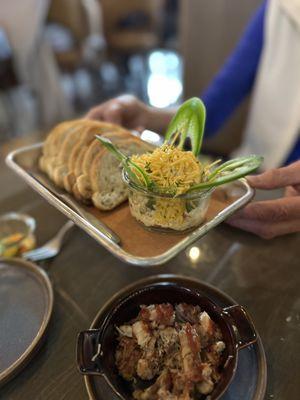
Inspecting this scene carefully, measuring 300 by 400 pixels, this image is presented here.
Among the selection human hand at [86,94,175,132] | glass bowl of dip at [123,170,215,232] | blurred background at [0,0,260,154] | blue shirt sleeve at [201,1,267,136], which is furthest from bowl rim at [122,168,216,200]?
blurred background at [0,0,260,154]

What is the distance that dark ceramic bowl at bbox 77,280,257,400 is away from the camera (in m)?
0.46

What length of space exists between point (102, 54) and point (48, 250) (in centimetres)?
245

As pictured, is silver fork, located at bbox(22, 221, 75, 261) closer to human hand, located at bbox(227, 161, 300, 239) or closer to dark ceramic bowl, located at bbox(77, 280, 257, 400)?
dark ceramic bowl, located at bbox(77, 280, 257, 400)

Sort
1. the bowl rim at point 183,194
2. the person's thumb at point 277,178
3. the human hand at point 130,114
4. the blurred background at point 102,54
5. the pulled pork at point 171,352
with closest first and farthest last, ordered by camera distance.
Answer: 1. the pulled pork at point 171,352
2. the bowl rim at point 183,194
3. the person's thumb at point 277,178
4. the human hand at point 130,114
5. the blurred background at point 102,54

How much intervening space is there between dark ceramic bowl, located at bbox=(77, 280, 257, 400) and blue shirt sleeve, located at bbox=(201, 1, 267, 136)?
862 mm

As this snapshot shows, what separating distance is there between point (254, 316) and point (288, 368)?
99mm

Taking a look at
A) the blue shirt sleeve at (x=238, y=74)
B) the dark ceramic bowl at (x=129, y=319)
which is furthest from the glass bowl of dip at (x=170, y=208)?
the blue shirt sleeve at (x=238, y=74)

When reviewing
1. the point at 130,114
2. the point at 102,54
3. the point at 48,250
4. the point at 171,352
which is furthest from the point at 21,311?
the point at 102,54

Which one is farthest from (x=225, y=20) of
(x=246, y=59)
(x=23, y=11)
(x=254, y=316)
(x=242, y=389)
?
(x=242, y=389)

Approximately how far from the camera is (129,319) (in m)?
0.54

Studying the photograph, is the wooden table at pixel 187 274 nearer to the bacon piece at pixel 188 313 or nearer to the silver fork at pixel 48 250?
the silver fork at pixel 48 250

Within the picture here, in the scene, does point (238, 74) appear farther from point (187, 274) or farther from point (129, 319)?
point (129, 319)

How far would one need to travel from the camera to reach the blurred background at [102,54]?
1801 mm

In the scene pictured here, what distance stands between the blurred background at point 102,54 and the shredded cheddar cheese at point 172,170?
1.16 m
